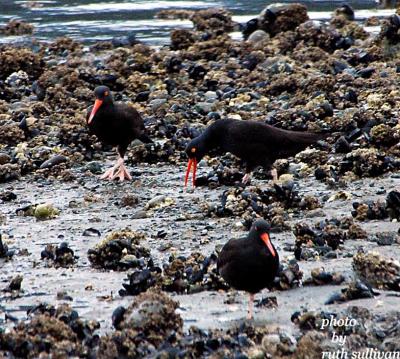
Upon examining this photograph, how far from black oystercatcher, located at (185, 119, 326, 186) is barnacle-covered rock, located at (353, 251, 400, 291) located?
3.25 m

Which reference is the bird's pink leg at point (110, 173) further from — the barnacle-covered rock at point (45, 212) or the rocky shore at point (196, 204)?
the barnacle-covered rock at point (45, 212)

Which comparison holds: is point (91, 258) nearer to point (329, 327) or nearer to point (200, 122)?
point (329, 327)

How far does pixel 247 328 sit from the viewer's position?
19.5 feet

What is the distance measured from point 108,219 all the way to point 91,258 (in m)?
1.59

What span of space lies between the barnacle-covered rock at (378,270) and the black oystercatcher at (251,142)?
3.25 m

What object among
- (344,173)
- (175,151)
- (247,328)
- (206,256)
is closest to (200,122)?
(175,151)

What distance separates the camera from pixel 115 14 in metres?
22.8

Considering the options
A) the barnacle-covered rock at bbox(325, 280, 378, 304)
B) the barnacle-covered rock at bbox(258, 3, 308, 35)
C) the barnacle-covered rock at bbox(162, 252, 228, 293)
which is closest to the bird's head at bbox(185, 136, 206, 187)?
the barnacle-covered rock at bbox(162, 252, 228, 293)

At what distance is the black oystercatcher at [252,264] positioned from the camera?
21.0 feet

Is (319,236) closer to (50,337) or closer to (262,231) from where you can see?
(262,231)

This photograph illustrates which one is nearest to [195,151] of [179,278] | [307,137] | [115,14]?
[307,137]

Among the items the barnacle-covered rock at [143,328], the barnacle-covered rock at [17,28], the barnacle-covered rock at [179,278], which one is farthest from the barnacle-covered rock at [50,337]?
the barnacle-covered rock at [17,28]

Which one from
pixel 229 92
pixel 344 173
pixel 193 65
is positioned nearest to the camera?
pixel 344 173

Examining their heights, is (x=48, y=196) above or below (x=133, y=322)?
below
